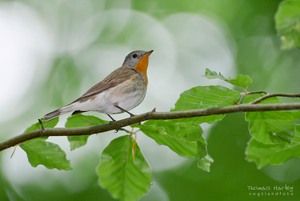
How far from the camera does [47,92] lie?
32.8 feet

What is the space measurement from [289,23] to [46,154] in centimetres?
142

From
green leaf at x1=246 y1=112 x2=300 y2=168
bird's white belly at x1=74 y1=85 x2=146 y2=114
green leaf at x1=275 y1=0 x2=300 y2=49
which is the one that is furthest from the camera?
bird's white belly at x1=74 y1=85 x2=146 y2=114

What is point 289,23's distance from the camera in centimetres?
202

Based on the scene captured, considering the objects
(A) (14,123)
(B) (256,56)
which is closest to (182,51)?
(B) (256,56)

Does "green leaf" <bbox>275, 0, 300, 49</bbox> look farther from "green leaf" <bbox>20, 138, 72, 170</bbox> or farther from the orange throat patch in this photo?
the orange throat patch

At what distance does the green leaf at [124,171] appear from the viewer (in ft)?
8.89

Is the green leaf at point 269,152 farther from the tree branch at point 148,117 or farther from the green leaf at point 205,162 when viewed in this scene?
the tree branch at point 148,117

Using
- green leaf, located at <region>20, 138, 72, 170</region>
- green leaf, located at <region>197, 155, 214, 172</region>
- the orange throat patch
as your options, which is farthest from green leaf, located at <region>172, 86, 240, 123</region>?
the orange throat patch

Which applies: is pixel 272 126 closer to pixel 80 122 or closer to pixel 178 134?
pixel 178 134

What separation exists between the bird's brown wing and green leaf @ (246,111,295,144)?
1.67 meters

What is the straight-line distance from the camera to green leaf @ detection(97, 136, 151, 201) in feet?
8.89

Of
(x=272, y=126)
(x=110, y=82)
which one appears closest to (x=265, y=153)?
(x=272, y=126)

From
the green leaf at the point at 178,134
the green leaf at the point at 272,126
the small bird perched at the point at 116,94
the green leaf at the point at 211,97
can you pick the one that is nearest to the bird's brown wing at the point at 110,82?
the small bird perched at the point at 116,94

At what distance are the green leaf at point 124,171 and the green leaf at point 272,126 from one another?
57 centimetres
